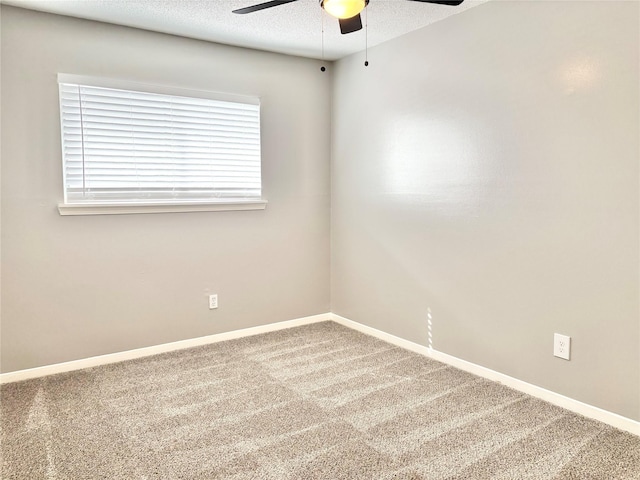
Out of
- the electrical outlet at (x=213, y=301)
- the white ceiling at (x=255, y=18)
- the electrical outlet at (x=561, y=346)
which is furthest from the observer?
the electrical outlet at (x=213, y=301)

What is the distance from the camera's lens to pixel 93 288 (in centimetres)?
312

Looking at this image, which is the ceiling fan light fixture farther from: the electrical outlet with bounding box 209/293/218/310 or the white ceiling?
the electrical outlet with bounding box 209/293/218/310

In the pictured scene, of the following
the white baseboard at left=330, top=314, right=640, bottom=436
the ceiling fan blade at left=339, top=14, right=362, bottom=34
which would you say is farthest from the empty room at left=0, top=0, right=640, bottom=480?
the ceiling fan blade at left=339, top=14, right=362, bottom=34

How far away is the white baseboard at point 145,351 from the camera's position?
9.61 ft

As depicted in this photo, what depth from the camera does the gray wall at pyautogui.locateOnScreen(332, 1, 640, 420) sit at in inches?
87.4

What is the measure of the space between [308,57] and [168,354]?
2.62 m

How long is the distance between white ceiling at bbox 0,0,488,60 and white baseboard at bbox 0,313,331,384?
7.28ft

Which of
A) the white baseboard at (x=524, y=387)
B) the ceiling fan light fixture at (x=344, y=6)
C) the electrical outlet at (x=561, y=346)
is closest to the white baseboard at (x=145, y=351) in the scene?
the white baseboard at (x=524, y=387)

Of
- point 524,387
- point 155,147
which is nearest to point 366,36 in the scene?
point 155,147

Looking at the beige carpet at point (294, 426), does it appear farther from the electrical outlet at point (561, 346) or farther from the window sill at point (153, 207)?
the window sill at point (153, 207)

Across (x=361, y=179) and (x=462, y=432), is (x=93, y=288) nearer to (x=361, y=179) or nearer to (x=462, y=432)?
(x=361, y=179)

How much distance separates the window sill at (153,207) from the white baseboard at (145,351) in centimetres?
98

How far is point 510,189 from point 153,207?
2.35m

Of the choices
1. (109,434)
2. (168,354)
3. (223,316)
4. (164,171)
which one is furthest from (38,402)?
(164,171)
